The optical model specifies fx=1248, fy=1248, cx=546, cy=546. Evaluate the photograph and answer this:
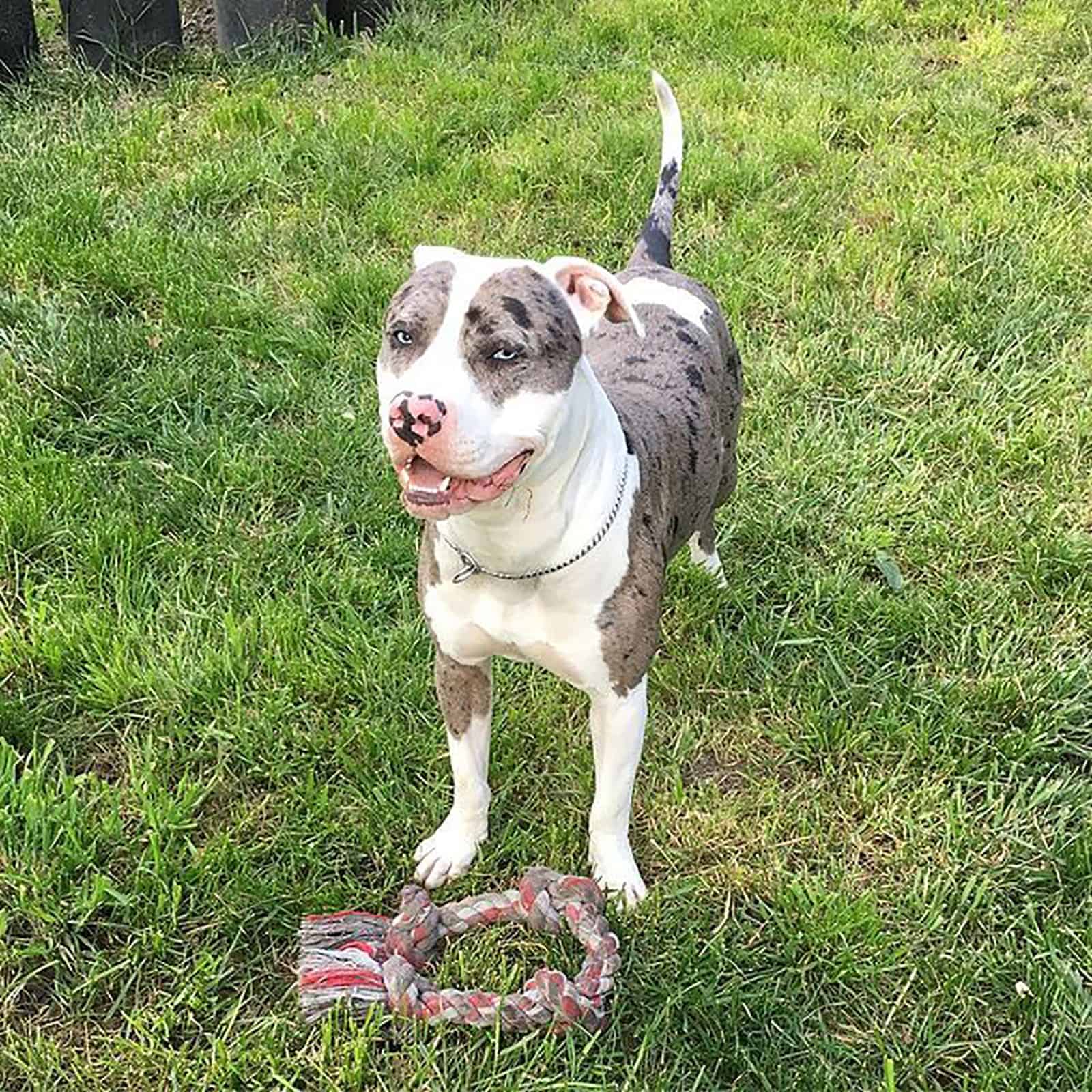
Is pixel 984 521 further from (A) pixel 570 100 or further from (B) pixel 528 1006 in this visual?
(A) pixel 570 100

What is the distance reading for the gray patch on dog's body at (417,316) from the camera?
1.89 m

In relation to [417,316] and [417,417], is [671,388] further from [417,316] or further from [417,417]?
[417,417]

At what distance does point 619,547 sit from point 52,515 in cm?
181

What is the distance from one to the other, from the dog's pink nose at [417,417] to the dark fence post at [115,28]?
15.1ft

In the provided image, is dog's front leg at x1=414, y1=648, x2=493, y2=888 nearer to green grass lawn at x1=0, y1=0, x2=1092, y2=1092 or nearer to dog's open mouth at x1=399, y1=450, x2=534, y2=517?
green grass lawn at x1=0, y1=0, x2=1092, y2=1092

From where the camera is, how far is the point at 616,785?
8.10 ft

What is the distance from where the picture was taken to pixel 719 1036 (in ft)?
7.57

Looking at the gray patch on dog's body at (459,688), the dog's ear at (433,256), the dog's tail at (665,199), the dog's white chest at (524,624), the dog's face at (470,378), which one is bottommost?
the gray patch on dog's body at (459,688)

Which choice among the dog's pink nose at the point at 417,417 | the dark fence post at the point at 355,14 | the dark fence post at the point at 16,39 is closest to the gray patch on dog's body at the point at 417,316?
the dog's pink nose at the point at 417,417

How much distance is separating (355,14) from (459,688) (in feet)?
15.6

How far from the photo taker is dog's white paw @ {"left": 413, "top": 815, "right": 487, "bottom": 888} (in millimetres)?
2580

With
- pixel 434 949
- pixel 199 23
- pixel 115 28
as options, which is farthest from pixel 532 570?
pixel 199 23

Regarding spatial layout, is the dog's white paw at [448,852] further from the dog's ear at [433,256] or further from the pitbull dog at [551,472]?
the dog's ear at [433,256]

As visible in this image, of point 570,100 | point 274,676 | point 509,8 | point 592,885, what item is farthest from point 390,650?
point 509,8
